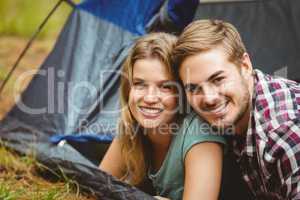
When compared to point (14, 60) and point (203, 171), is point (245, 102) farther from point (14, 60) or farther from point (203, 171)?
point (14, 60)

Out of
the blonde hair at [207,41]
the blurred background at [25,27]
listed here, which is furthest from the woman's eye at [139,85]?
the blurred background at [25,27]

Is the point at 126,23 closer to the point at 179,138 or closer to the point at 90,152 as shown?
the point at 90,152

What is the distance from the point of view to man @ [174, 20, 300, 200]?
1.31 meters

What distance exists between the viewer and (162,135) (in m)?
1.60

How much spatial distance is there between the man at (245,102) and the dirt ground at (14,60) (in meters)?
1.57

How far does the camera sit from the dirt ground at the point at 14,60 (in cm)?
290

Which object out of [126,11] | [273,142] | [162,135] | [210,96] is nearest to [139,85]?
[162,135]

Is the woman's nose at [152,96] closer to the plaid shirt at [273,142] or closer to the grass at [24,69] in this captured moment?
the plaid shirt at [273,142]

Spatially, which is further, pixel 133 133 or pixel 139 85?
pixel 133 133

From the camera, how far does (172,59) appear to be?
148 cm

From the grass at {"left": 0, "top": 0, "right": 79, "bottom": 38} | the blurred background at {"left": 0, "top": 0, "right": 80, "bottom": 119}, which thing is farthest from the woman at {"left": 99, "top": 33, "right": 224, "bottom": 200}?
the grass at {"left": 0, "top": 0, "right": 79, "bottom": 38}

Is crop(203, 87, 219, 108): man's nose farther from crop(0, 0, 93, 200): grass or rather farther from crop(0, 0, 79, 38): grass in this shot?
crop(0, 0, 79, 38): grass

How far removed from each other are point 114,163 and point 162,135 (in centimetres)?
25

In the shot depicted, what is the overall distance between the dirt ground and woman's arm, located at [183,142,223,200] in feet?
5.00
